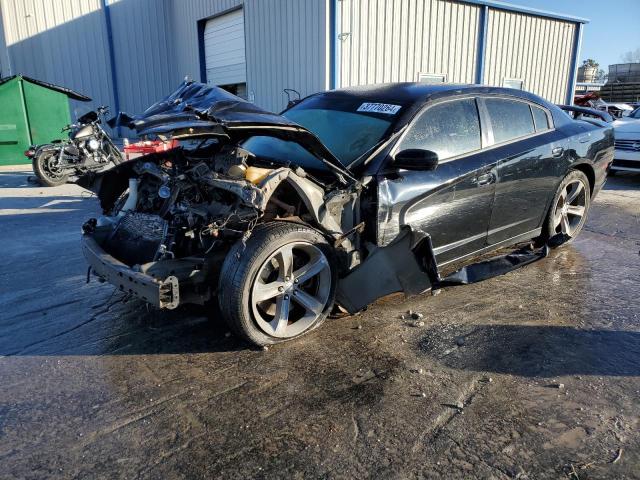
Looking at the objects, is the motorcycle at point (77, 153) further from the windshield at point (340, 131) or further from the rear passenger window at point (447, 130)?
the rear passenger window at point (447, 130)

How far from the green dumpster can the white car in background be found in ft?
38.0

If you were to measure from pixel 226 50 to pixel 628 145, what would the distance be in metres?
10.8

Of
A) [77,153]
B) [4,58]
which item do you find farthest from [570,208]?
[4,58]

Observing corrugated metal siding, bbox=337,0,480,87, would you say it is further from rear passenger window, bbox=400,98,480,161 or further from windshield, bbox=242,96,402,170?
rear passenger window, bbox=400,98,480,161

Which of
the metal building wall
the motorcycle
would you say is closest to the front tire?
the motorcycle

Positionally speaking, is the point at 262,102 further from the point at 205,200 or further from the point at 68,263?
the point at 205,200

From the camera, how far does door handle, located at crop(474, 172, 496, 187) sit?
3.90m

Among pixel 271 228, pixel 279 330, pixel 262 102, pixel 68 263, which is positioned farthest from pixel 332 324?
pixel 262 102

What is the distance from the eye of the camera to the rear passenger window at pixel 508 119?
426cm

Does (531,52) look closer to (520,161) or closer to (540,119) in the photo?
(540,119)

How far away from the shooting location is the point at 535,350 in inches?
128

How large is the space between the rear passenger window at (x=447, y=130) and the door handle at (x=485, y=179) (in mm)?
240

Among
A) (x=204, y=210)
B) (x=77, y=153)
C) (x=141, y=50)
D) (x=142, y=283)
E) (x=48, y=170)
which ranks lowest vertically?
(x=48, y=170)

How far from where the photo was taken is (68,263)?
492 cm
